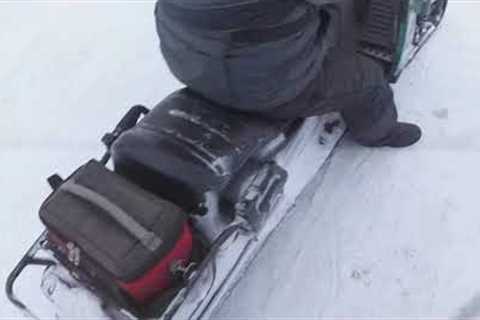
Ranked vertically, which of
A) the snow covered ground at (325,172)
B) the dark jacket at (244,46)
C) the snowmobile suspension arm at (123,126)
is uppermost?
the dark jacket at (244,46)

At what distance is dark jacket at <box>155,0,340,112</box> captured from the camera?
1396 millimetres

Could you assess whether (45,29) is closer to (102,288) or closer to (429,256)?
(102,288)

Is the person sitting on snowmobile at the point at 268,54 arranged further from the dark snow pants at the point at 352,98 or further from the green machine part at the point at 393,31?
the green machine part at the point at 393,31

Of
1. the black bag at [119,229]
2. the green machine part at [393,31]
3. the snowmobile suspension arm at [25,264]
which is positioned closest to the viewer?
the black bag at [119,229]

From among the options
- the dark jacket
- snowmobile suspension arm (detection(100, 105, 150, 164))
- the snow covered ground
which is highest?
the dark jacket

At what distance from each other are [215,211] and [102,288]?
12.4 inches

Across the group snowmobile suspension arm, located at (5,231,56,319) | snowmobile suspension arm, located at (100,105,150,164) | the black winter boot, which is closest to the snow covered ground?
→ the black winter boot

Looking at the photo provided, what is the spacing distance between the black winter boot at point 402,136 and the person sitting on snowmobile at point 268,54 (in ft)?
0.77

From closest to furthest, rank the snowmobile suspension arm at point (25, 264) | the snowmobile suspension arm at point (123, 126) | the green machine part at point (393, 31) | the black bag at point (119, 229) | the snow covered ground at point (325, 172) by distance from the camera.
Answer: the black bag at point (119, 229) → the snowmobile suspension arm at point (25, 264) → the snowmobile suspension arm at point (123, 126) → the snow covered ground at point (325, 172) → the green machine part at point (393, 31)

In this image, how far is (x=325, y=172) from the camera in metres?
2.04

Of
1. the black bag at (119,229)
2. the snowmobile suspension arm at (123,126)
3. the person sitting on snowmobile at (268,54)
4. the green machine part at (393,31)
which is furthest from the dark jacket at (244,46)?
the green machine part at (393,31)

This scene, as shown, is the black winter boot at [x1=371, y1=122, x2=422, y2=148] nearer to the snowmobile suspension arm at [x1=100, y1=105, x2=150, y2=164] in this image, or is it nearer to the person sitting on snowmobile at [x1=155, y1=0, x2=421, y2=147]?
the person sitting on snowmobile at [x1=155, y1=0, x2=421, y2=147]

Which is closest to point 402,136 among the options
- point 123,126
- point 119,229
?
point 123,126

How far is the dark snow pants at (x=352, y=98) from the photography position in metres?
1.70
